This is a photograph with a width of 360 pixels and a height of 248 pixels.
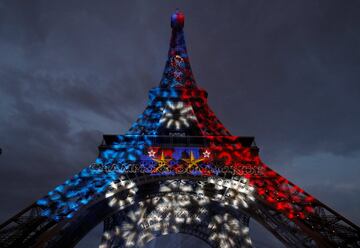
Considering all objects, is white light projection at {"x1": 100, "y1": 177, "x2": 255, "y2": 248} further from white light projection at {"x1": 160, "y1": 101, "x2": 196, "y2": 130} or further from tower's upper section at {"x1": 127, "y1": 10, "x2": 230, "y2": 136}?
white light projection at {"x1": 160, "y1": 101, "x2": 196, "y2": 130}

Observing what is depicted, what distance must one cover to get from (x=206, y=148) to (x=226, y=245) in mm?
14807

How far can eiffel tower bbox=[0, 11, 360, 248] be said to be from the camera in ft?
40.2

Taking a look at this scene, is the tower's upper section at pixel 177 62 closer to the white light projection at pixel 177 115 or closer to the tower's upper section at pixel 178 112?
the tower's upper section at pixel 178 112

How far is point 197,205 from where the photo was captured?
26.9 metres

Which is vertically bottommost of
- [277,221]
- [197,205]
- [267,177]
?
[277,221]

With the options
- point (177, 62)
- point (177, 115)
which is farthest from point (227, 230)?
point (177, 62)

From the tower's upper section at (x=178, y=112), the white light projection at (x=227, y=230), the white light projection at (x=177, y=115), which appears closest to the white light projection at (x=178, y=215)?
the white light projection at (x=227, y=230)

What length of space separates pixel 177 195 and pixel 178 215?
6075 mm

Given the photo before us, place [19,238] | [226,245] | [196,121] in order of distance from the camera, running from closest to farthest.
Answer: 1. [19,238]
2. [196,121]
3. [226,245]

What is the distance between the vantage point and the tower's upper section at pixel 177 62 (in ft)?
97.9

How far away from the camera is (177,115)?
82.9ft

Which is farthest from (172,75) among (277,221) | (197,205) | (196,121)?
(277,221)

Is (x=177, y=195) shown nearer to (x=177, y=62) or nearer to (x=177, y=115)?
(x=177, y=115)

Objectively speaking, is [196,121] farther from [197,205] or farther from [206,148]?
[197,205]
